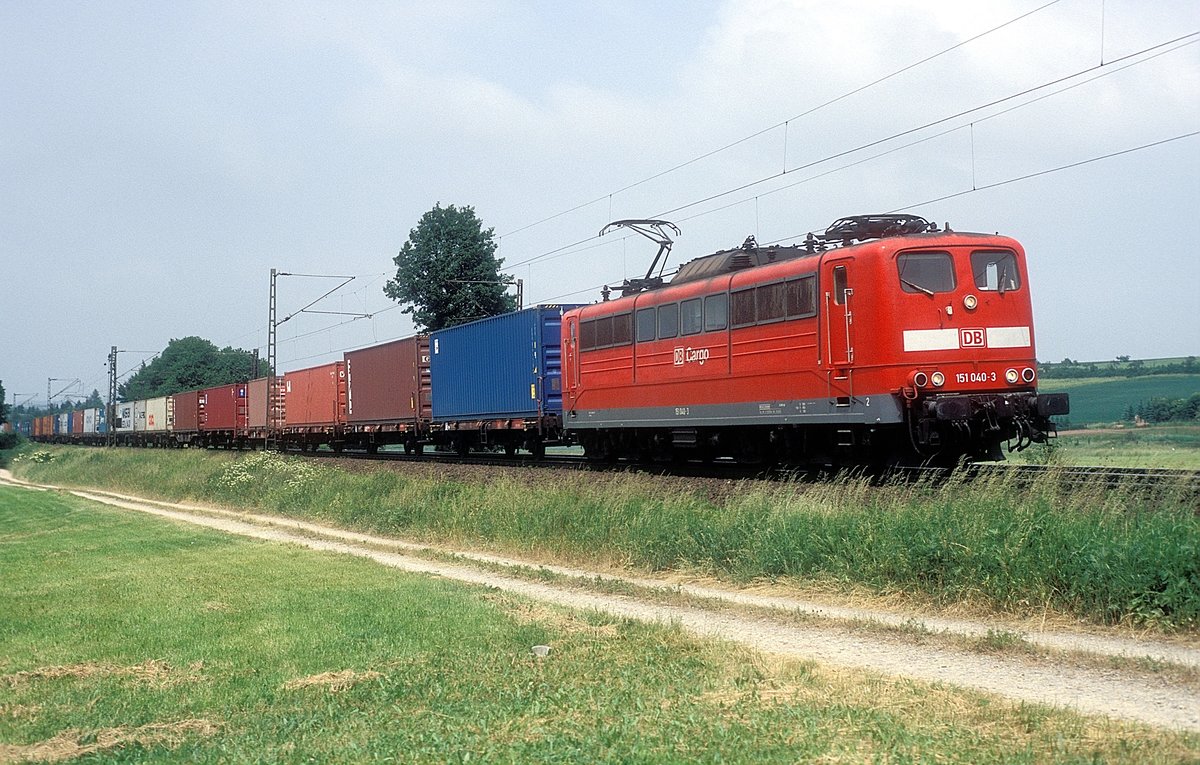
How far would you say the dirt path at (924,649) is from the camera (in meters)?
6.82

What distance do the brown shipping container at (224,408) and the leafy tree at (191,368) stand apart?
60.8 m

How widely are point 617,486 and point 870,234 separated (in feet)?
18.8

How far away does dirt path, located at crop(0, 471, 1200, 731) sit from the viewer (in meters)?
6.82

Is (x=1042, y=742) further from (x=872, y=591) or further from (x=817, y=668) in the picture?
(x=872, y=591)

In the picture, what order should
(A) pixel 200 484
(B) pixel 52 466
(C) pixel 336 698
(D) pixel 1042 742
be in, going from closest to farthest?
(D) pixel 1042 742, (C) pixel 336 698, (A) pixel 200 484, (B) pixel 52 466

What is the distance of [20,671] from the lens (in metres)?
8.86

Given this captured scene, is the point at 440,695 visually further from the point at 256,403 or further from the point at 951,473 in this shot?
the point at 256,403

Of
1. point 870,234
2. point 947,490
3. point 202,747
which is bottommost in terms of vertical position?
point 202,747

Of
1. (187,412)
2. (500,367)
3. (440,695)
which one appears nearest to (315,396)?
(500,367)

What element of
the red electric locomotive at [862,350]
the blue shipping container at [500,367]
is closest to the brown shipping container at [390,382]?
the blue shipping container at [500,367]

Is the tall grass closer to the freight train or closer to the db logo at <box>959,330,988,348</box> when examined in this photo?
the freight train

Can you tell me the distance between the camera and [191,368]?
124375 mm

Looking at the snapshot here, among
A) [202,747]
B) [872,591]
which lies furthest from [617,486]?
[202,747]

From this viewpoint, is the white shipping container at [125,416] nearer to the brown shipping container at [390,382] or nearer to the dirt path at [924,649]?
the brown shipping container at [390,382]
